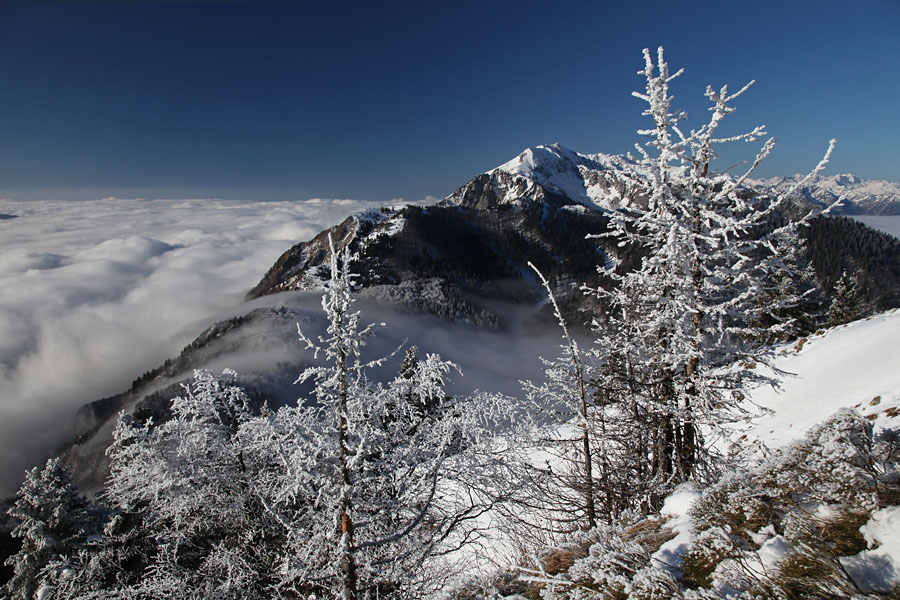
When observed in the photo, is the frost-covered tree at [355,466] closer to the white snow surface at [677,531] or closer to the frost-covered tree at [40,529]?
the white snow surface at [677,531]

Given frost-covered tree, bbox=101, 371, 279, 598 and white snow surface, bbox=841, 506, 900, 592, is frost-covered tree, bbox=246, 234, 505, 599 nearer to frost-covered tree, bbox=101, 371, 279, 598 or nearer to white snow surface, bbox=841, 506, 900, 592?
frost-covered tree, bbox=101, 371, 279, 598

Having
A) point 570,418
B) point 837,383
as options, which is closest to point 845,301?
point 837,383

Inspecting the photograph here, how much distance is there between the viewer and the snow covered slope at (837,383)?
1030 centimetres

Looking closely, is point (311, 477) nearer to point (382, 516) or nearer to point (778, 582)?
point (382, 516)

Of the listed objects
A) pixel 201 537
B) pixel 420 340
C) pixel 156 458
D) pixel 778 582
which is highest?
pixel 778 582

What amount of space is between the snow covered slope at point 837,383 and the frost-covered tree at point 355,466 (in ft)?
27.4

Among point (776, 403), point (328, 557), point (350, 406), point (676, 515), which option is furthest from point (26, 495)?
point (776, 403)

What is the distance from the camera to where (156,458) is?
29.6 ft

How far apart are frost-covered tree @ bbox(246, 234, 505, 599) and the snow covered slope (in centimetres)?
834

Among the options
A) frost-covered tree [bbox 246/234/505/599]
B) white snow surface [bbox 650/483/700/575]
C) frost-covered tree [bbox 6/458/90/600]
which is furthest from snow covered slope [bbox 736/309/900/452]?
frost-covered tree [bbox 6/458/90/600]

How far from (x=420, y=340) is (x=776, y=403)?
138 m

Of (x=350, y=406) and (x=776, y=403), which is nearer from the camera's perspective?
(x=350, y=406)

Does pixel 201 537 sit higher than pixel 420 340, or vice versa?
pixel 201 537

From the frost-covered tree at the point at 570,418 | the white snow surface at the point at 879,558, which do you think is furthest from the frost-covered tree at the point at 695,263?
the white snow surface at the point at 879,558
